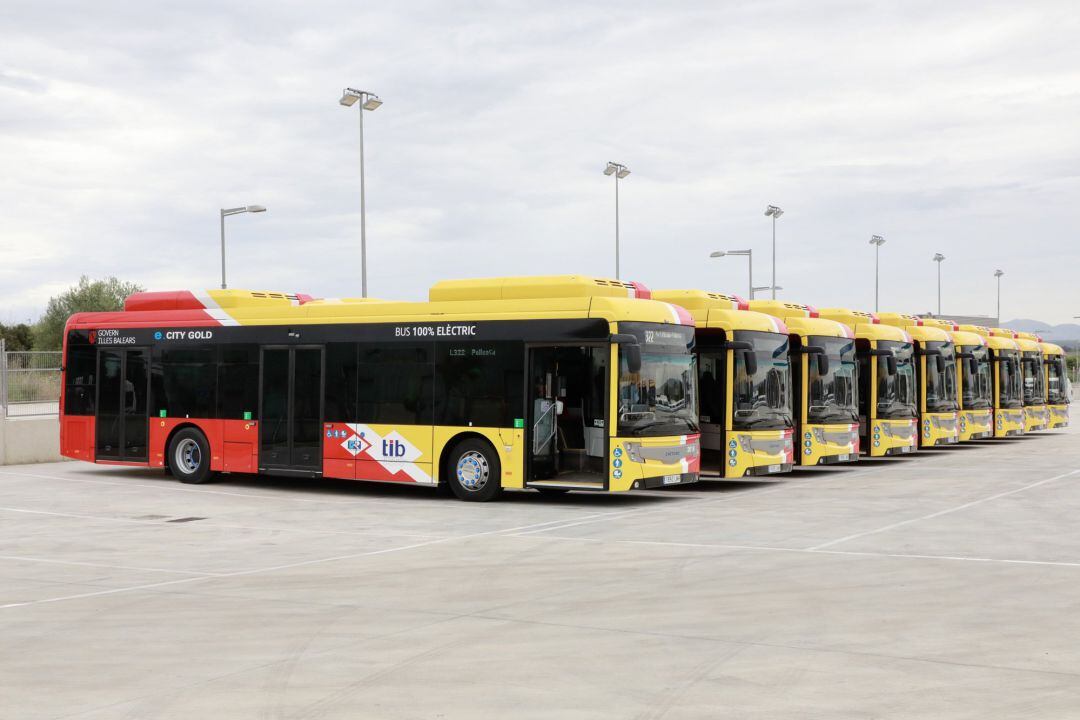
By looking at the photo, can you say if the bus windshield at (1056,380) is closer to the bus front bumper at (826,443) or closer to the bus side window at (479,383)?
the bus front bumper at (826,443)

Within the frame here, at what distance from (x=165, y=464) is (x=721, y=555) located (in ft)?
42.8

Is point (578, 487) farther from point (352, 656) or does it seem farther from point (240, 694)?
point (240, 694)

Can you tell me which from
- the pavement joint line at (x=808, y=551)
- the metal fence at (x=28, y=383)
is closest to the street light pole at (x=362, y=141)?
the metal fence at (x=28, y=383)

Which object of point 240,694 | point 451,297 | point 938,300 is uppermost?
point 938,300

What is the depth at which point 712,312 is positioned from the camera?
20.5 metres

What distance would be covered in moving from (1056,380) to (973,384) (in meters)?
11.0

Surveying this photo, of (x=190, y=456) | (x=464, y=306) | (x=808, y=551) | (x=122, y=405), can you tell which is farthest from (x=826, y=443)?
(x=122, y=405)

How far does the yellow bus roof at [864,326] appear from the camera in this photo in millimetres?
26469

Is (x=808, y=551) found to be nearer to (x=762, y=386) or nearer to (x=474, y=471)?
(x=474, y=471)

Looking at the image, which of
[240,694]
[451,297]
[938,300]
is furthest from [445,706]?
[938,300]

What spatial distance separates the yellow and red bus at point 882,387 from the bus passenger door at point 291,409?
12168mm

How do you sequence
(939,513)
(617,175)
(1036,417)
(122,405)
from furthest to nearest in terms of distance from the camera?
(617,175) → (1036,417) → (122,405) → (939,513)

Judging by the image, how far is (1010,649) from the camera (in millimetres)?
7777

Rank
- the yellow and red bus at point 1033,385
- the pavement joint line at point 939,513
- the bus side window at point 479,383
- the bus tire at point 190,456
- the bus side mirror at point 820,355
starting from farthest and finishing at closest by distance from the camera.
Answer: the yellow and red bus at point 1033,385 < the bus side mirror at point 820,355 < the bus tire at point 190,456 < the bus side window at point 479,383 < the pavement joint line at point 939,513
